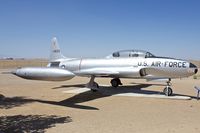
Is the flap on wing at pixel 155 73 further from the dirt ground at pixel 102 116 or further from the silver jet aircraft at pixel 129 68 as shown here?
the dirt ground at pixel 102 116

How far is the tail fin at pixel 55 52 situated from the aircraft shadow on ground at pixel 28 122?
37.9ft

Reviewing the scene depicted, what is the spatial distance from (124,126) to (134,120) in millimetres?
1001

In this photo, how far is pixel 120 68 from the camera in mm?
17188

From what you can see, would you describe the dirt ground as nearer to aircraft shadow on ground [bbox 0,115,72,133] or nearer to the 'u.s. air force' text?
aircraft shadow on ground [bbox 0,115,72,133]

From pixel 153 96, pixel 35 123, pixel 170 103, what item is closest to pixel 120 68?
pixel 153 96

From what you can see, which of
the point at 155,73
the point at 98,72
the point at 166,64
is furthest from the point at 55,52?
the point at 166,64

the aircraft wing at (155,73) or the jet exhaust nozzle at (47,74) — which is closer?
the jet exhaust nozzle at (47,74)

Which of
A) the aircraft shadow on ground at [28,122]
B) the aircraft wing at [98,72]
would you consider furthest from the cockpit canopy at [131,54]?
the aircraft shadow on ground at [28,122]

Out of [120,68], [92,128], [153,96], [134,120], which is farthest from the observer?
[120,68]

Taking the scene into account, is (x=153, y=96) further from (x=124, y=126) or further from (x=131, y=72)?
(x=124, y=126)

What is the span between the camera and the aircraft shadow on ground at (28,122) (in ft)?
27.5

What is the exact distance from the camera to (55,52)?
21906 millimetres

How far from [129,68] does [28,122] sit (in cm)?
876

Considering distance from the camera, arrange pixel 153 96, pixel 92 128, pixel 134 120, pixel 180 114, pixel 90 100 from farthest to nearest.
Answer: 1. pixel 153 96
2. pixel 90 100
3. pixel 180 114
4. pixel 134 120
5. pixel 92 128
